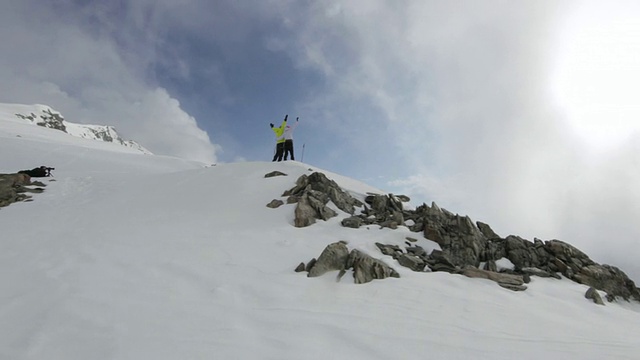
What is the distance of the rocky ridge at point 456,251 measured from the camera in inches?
321

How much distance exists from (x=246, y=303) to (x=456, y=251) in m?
7.70

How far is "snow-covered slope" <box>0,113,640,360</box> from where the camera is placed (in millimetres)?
4375

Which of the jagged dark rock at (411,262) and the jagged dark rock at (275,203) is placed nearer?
the jagged dark rock at (411,262)

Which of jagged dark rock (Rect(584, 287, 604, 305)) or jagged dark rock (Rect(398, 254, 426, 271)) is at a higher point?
jagged dark rock (Rect(398, 254, 426, 271))

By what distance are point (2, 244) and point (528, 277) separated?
15.8 m

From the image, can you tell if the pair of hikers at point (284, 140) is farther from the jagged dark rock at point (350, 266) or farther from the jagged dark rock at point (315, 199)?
the jagged dark rock at point (350, 266)

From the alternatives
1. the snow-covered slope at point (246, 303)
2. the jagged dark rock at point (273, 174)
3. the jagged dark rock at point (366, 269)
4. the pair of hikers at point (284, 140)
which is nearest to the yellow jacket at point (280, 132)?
the pair of hikers at point (284, 140)

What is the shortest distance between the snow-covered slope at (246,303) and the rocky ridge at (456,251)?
47cm

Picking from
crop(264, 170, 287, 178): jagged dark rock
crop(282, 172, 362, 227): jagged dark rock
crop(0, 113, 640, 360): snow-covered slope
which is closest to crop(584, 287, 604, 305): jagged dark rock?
crop(0, 113, 640, 360): snow-covered slope

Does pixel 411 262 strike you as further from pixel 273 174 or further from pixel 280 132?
pixel 280 132

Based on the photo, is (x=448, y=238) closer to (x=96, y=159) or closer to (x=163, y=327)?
(x=163, y=327)

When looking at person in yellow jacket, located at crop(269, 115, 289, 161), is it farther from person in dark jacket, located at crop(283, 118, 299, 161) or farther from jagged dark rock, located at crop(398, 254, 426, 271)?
jagged dark rock, located at crop(398, 254, 426, 271)

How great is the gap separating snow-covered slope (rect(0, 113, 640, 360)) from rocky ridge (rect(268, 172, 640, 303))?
47 centimetres

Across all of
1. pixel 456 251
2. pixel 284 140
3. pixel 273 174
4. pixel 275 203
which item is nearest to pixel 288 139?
pixel 284 140
